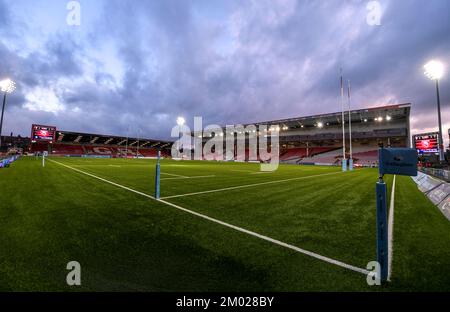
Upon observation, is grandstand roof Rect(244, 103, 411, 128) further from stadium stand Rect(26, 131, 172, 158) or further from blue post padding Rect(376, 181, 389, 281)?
stadium stand Rect(26, 131, 172, 158)

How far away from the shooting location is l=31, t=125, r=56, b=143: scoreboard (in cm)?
5364

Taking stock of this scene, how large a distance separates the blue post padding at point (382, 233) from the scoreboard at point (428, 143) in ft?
127

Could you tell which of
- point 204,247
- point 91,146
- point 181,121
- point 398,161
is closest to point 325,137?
point 181,121

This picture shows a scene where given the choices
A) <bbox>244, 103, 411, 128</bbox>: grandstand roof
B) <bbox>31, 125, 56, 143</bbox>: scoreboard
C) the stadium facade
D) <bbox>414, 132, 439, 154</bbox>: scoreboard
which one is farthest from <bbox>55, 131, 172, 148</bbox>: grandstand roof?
<bbox>414, 132, 439, 154</bbox>: scoreboard

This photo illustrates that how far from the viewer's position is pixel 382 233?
7.38ft

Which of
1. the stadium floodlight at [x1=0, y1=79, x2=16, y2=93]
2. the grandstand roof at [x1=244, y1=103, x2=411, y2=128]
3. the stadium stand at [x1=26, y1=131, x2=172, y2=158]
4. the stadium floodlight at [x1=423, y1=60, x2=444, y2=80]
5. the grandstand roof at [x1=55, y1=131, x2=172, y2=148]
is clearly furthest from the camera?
the grandstand roof at [x1=55, y1=131, x2=172, y2=148]

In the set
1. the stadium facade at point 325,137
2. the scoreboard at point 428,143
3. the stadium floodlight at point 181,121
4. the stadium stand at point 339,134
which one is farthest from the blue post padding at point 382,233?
the stadium stand at point 339,134

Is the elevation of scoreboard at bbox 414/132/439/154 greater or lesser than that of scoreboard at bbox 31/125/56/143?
lesser

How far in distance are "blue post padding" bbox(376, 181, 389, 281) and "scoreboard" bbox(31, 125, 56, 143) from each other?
74.2 m

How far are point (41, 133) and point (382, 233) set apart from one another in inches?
2943

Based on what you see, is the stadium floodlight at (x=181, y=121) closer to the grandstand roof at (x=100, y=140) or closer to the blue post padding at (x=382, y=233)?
the blue post padding at (x=382, y=233)

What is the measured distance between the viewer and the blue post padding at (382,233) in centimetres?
Answer: 219

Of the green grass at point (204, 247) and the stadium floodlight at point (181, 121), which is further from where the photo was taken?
the stadium floodlight at point (181, 121)
